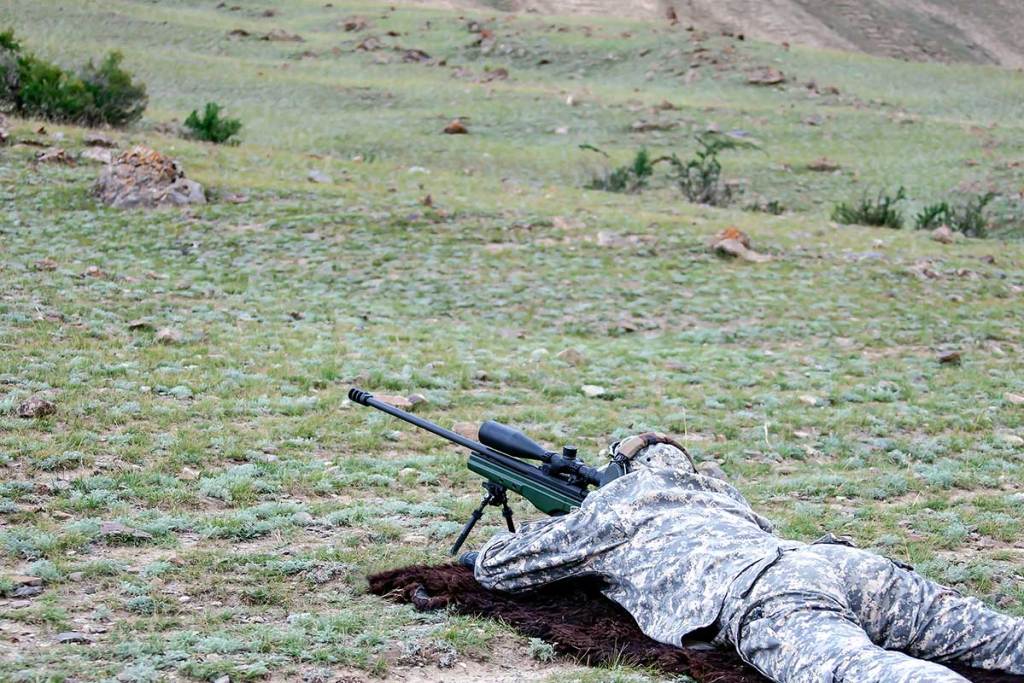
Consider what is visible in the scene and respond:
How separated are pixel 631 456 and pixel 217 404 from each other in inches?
143

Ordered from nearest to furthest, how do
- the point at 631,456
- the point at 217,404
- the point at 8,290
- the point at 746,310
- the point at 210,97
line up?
the point at 631,456 → the point at 217,404 → the point at 8,290 → the point at 746,310 → the point at 210,97

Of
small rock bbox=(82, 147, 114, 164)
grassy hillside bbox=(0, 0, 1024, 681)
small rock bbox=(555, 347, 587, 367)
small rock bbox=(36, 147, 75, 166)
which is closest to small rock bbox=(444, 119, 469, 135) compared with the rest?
grassy hillside bbox=(0, 0, 1024, 681)

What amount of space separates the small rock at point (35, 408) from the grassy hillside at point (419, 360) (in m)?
0.07

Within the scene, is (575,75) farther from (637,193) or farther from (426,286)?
(426,286)

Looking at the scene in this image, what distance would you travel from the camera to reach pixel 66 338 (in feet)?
28.4

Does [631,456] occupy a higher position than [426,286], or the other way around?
[631,456]

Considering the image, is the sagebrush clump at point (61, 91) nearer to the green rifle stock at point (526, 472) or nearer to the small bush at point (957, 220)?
the small bush at point (957, 220)

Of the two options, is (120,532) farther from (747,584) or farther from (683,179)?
(683,179)

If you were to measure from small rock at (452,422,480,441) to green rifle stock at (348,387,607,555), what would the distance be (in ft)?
7.14

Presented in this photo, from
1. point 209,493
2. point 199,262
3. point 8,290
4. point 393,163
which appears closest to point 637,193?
point 393,163

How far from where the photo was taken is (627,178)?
1789 centimetres

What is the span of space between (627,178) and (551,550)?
45.7 feet

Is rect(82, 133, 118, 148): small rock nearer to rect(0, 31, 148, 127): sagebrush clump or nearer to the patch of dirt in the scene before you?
rect(0, 31, 148, 127): sagebrush clump

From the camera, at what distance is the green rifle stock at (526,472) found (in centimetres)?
473
